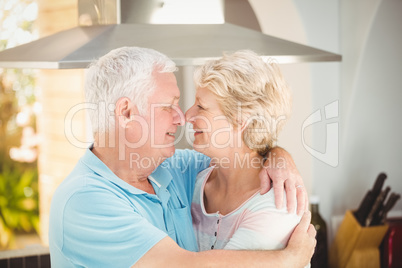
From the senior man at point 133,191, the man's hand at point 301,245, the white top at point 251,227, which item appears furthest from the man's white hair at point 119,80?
the man's hand at point 301,245

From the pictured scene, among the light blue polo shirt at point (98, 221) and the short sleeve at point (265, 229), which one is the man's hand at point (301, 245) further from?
the light blue polo shirt at point (98, 221)

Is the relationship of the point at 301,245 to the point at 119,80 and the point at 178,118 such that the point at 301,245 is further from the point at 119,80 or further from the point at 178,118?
the point at 119,80

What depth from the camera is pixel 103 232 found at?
47.4 inches

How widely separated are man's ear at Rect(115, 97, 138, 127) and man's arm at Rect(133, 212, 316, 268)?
1.22 ft

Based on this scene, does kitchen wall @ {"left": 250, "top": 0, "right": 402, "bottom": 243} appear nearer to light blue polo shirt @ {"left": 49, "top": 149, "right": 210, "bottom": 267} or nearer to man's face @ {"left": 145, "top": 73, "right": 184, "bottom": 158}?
man's face @ {"left": 145, "top": 73, "right": 184, "bottom": 158}

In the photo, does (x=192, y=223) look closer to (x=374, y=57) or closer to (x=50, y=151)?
(x=374, y=57)

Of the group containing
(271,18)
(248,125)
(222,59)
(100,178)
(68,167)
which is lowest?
(68,167)

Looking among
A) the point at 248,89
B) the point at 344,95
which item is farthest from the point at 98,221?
the point at 344,95

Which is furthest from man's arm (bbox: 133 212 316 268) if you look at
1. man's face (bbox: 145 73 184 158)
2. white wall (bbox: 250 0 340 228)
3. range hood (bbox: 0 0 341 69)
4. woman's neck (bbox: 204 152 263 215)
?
white wall (bbox: 250 0 340 228)

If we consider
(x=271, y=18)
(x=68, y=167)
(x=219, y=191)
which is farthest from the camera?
(x=68, y=167)

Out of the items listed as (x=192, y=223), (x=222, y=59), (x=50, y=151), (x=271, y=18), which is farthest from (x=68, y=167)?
(x=222, y=59)

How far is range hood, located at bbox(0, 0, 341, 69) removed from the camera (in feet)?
4.35

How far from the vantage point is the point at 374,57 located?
263 centimetres

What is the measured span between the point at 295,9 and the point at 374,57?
1.67ft
